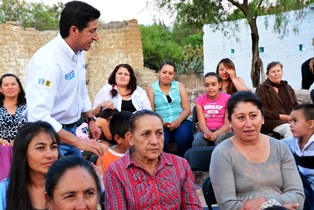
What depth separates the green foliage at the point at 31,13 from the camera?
115ft

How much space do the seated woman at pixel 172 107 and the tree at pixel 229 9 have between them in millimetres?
6805

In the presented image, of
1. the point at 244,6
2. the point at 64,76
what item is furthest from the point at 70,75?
the point at 244,6

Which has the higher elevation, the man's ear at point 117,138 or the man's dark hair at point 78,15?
the man's dark hair at point 78,15

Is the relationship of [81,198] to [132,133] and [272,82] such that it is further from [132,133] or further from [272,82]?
[272,82]

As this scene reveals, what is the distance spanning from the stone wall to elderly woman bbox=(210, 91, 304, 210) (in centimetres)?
1387

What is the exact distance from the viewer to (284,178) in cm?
339

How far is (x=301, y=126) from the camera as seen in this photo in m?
4.46

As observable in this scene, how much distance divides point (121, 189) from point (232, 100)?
102cm

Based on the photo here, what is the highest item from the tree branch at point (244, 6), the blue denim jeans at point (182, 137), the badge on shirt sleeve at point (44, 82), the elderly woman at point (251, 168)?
the tree branch at point (244, 6)

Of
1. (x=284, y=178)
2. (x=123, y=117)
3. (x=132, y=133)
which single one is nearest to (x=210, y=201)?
(x=284, y=178)

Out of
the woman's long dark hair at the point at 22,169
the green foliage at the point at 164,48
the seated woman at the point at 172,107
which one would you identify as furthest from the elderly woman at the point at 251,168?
the green foliage at the point at 164,48

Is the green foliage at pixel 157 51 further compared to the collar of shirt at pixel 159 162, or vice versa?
the green foliage at pixel 157 51

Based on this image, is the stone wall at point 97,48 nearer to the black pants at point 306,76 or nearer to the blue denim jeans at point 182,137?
the black pants at point 306,76

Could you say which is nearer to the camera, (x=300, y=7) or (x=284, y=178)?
(x=284, y=178)
